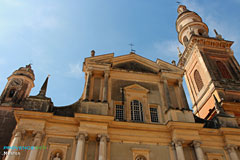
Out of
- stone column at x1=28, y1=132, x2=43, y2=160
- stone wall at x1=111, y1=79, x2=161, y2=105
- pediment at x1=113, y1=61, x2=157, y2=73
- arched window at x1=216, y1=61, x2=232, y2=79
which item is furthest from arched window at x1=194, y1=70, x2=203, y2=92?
stone column at x1=28, y1=132, x2=43, y2=160

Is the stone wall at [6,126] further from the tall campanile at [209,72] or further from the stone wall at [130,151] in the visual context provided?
the tall campanile at [209,72]

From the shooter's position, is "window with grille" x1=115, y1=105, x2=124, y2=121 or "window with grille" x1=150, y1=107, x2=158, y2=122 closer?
"window with grille" x1=115, y1=105, x2=124, y2=121

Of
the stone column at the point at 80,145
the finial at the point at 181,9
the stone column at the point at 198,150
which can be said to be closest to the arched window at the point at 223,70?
the stone column at the point at 198,150

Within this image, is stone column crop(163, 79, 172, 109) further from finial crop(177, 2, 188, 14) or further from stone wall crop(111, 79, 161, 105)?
finial crop(177, 2, 188, 14)

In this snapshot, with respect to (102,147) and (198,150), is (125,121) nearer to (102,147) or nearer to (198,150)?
(102,147)

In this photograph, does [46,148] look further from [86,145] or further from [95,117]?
[95,117]

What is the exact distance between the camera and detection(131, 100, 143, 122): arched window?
15305 millimetres

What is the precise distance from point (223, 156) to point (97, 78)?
10.0 meters

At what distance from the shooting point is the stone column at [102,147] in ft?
39.8

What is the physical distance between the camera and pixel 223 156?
14.1 m

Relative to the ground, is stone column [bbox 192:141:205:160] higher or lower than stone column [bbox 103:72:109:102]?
lower

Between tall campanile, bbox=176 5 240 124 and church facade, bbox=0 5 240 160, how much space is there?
0.20 meters

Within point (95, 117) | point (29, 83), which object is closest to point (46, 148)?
point (95, 117)

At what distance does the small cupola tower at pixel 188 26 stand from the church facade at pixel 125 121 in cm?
1211
